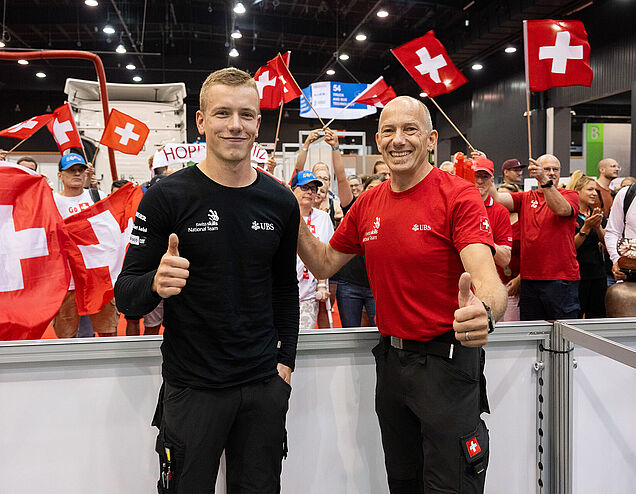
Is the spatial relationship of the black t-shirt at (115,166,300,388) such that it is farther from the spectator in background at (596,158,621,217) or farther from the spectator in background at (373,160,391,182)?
the spectator in background at (596,158,621,217)

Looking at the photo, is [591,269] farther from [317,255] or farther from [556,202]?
[317,255]

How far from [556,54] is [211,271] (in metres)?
4.03

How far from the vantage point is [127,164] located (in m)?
8.13

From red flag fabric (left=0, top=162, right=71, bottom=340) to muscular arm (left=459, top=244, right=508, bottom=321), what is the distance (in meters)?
1.99

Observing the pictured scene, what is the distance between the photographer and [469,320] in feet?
4.71

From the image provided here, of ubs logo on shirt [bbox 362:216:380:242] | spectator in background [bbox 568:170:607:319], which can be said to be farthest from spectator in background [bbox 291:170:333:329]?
spectator in background [bbox 568:170:607:319]

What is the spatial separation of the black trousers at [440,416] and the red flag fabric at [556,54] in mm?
3363

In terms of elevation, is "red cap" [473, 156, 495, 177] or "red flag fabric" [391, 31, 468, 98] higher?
"red flag fabric" [391, 31, 468, 98]

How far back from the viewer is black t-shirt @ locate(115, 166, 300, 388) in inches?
67.0

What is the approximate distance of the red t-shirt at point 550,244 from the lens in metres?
4.09

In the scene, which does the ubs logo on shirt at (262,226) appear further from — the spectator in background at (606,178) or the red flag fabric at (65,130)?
the spectator in background at (606,178)

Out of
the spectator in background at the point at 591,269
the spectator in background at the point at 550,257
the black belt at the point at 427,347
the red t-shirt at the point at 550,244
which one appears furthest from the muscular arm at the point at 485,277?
the spectator in background at the point at 591,269

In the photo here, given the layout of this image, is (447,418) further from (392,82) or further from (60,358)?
(392,82)

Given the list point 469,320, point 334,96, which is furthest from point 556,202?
point 334,96
